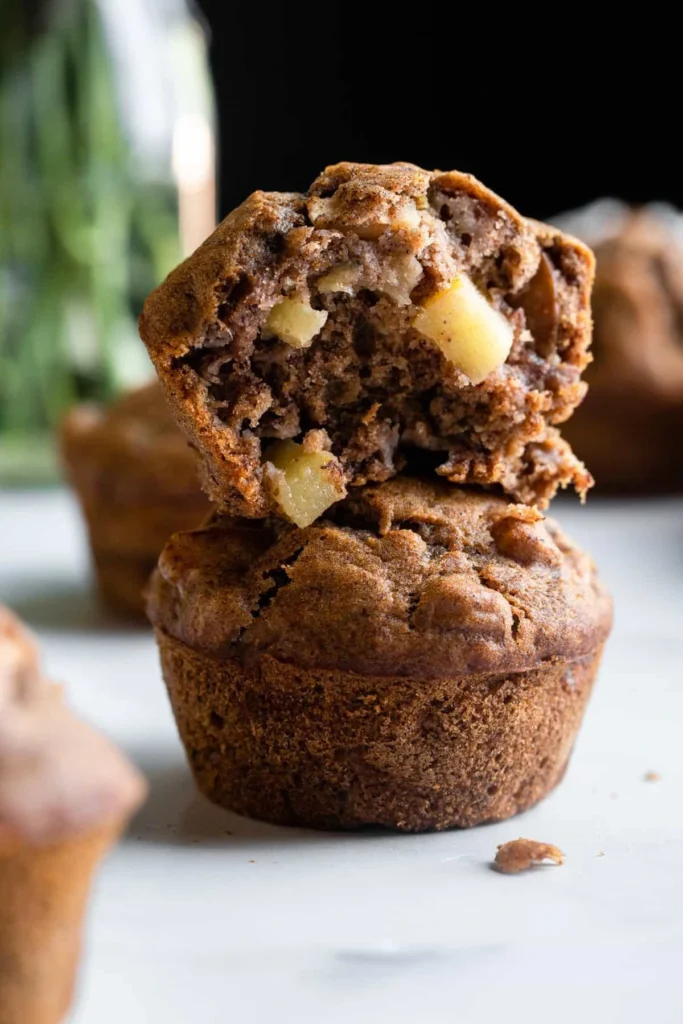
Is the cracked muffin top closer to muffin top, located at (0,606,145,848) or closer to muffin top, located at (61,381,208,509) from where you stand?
muffin top, located at (0,606,145,848)

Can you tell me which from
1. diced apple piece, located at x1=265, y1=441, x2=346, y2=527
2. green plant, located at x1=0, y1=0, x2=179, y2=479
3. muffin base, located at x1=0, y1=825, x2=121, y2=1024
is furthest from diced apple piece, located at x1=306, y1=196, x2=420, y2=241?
green plant, located at x1=0, y1=0, x2=179, y2=479

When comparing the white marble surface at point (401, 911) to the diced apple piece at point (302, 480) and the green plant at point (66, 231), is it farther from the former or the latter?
the green plant at point (66, 231)

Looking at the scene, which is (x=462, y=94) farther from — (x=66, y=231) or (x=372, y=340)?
(x=372, y=340)

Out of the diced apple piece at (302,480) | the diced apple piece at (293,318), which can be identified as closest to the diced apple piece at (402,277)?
the diced apple piece at (293,318)

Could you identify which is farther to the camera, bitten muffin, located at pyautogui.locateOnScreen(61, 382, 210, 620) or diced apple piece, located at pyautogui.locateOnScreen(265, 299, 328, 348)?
bitten muffin, located at pyautogui.locateOnScreen(61, 382, 210, 620)

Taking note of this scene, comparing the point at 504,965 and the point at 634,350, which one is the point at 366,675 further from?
the point at 634,350
